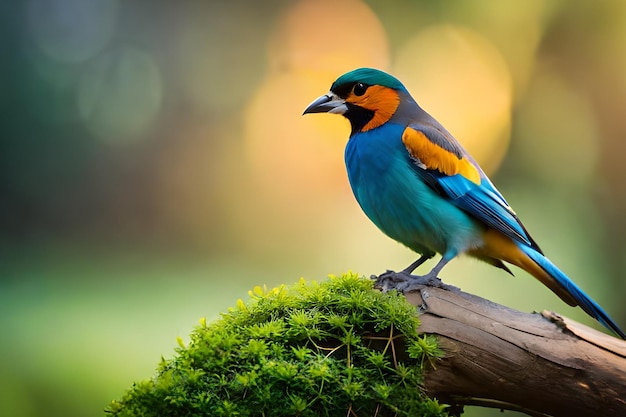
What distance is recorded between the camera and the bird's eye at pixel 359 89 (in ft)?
10.1

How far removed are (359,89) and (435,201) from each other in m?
0.64

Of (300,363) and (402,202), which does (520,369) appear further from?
(402,202)

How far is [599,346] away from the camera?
91.7 inches

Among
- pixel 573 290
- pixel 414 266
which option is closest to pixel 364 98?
pixel 414 266

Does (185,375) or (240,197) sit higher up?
(240,197)

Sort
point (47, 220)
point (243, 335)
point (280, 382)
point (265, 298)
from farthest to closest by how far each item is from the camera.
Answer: point (47, 220) < point (265, 298) < point (243, 335) < point (280, 382)

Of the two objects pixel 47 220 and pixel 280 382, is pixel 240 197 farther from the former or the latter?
pixel 280 382

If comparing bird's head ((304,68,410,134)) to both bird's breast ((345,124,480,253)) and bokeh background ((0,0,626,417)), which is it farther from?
bokeh background ((0,0,626,417))

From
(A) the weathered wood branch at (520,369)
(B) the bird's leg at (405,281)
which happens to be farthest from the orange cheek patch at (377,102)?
(A) the weathered wood branch at (520,369)

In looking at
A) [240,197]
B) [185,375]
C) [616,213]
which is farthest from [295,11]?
[185,375]

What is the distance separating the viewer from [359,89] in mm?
3090

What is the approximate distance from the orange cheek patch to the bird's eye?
0.05ft

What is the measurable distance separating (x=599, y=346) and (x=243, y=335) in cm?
122

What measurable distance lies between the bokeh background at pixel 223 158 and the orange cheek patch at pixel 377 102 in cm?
222
